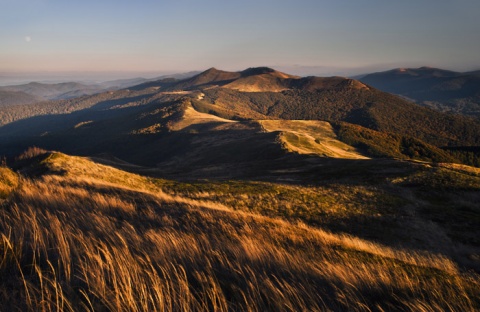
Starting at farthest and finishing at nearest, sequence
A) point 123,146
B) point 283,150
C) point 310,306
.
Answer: point 123,146 → point 283,150 → point 310,306

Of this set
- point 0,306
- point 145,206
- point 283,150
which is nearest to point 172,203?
point 145,206

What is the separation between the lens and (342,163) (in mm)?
40344

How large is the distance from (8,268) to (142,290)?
1792mm

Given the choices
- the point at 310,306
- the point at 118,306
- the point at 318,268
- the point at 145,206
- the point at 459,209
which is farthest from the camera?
the point at 459,209

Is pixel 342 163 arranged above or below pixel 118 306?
below

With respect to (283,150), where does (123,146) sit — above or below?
below

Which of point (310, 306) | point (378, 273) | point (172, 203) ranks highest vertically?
point (310, 306)

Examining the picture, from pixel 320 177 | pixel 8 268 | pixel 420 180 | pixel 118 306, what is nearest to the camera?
pixel 118 306

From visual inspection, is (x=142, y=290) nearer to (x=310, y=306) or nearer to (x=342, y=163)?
(x=310, y=306)

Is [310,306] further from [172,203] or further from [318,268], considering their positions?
[172,203]

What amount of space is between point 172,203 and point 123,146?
20094cm

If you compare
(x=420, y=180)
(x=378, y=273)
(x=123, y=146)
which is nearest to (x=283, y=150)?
(x=420, y=180)

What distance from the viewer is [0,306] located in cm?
259

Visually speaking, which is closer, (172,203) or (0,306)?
(0,306)
